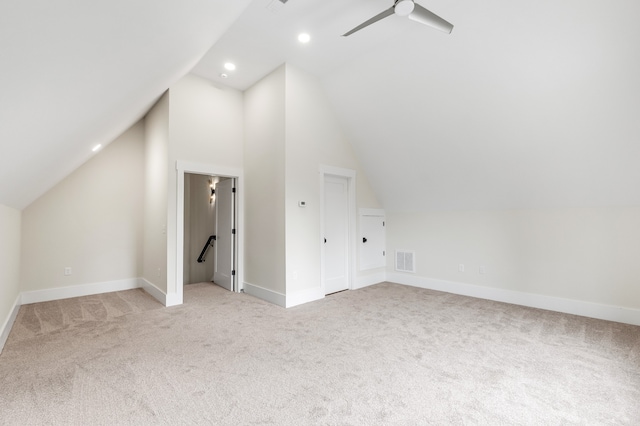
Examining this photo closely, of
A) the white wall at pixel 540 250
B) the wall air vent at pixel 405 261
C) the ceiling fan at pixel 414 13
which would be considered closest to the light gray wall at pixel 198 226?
the wall air vent at pixel 405 261

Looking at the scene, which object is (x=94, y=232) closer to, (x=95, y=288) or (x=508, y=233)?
(x=95, y=288)

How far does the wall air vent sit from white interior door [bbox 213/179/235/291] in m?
3.21

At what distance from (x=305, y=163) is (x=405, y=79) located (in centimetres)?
185

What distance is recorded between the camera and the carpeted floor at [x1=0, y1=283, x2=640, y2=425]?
6.31 ft

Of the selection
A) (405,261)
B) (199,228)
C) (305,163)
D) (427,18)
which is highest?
(427,18)

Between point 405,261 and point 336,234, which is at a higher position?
point 336,234

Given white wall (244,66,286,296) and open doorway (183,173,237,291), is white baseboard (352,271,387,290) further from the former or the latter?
open doorway (183,173,237,291)

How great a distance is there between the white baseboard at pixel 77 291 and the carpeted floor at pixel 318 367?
1.92 feet

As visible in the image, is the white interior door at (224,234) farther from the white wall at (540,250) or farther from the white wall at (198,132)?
the white wall at (540,250)

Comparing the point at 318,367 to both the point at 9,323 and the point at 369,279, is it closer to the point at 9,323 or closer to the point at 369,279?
the point at 369,279

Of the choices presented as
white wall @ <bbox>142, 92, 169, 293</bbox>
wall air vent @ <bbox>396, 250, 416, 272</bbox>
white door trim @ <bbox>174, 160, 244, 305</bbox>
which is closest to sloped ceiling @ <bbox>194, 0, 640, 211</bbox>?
white wall @ <bbox>142, 92, 169, 293</bbox>

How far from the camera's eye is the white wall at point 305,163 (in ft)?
14.3

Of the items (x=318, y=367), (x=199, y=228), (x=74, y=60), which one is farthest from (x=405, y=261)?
(x=74, y=60)

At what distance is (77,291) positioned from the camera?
16.1ft
